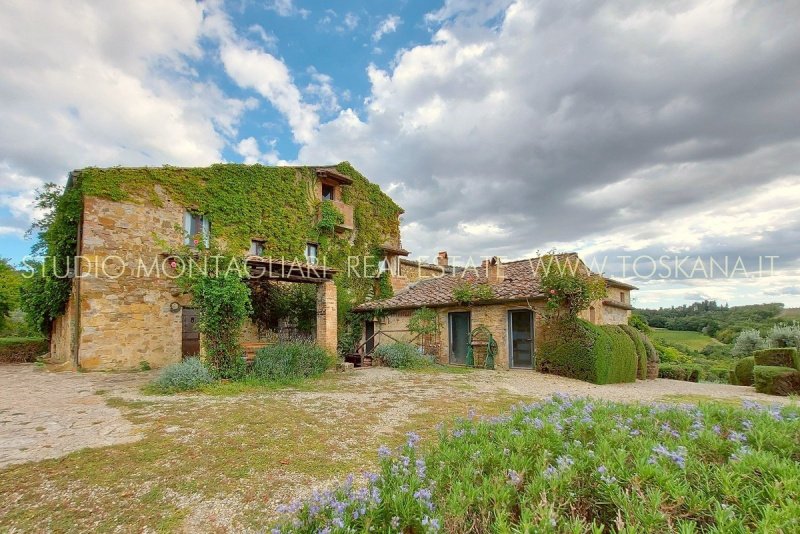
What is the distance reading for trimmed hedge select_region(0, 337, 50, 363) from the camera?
16359 mm

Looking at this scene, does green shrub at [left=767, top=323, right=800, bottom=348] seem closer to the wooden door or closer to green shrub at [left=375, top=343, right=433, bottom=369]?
green shrub at [left=375, top=343, right=433, bottom=369]

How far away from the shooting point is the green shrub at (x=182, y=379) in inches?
309

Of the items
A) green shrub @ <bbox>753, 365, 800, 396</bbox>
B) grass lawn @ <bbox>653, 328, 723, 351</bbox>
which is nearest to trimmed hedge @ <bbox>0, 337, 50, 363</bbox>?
green shrub @ <bbox>753, 365, 800, 396</bbox>

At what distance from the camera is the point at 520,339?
12.1 m

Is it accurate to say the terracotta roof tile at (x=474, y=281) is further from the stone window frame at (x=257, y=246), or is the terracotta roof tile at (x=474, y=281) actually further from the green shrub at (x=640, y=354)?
the stone window frame at (x=257, y=246)

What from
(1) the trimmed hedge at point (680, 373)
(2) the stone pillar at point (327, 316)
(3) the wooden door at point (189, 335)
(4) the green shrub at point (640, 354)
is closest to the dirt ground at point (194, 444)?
(2) the stone pillar at point (327, 316)

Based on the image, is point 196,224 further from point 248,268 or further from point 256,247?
point 248,268

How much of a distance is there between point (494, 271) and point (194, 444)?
1153 centimetres

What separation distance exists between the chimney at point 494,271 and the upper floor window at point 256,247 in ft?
28.8

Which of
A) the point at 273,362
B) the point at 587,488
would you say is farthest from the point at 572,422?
the point at 273,362

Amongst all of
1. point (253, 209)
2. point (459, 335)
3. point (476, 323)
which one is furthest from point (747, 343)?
point (253, 209)

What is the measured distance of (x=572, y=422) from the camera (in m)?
2.71

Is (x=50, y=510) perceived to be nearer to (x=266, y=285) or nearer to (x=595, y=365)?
(x=595, y=365)

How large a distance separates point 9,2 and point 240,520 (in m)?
9.60
